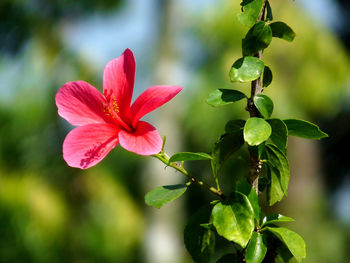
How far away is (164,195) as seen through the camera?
0.67 m

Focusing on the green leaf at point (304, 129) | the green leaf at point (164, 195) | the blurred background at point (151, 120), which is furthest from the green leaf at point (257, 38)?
the blurred background at point (151, 120)

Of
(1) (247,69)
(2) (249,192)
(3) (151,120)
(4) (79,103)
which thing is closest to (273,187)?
(2) (249,192)

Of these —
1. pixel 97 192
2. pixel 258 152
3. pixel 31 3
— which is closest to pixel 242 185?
pixel 258 152

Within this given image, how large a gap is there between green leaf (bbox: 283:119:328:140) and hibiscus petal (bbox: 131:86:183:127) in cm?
16

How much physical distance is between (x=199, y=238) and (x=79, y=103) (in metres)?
0.25

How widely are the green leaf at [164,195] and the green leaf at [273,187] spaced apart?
0.38 ft

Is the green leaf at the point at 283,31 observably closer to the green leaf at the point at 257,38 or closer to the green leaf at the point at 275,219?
the green leaf at the point at 257,38

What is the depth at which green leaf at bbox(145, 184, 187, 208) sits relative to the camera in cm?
65

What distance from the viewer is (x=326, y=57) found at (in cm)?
935

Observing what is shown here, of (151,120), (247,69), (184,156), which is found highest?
(247,69)

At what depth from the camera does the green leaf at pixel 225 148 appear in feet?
2.16

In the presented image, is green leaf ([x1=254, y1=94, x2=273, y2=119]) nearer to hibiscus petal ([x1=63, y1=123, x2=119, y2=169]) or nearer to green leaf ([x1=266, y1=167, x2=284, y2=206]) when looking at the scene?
green leaf ([x1=266, y1=167, x2=284, y2=206])

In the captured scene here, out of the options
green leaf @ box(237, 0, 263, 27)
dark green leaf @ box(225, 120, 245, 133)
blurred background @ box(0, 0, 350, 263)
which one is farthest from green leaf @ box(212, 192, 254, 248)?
blurred background @ box(0, 0, 350, 263)

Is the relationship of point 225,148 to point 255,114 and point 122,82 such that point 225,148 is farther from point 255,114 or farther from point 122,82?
point 122,82
